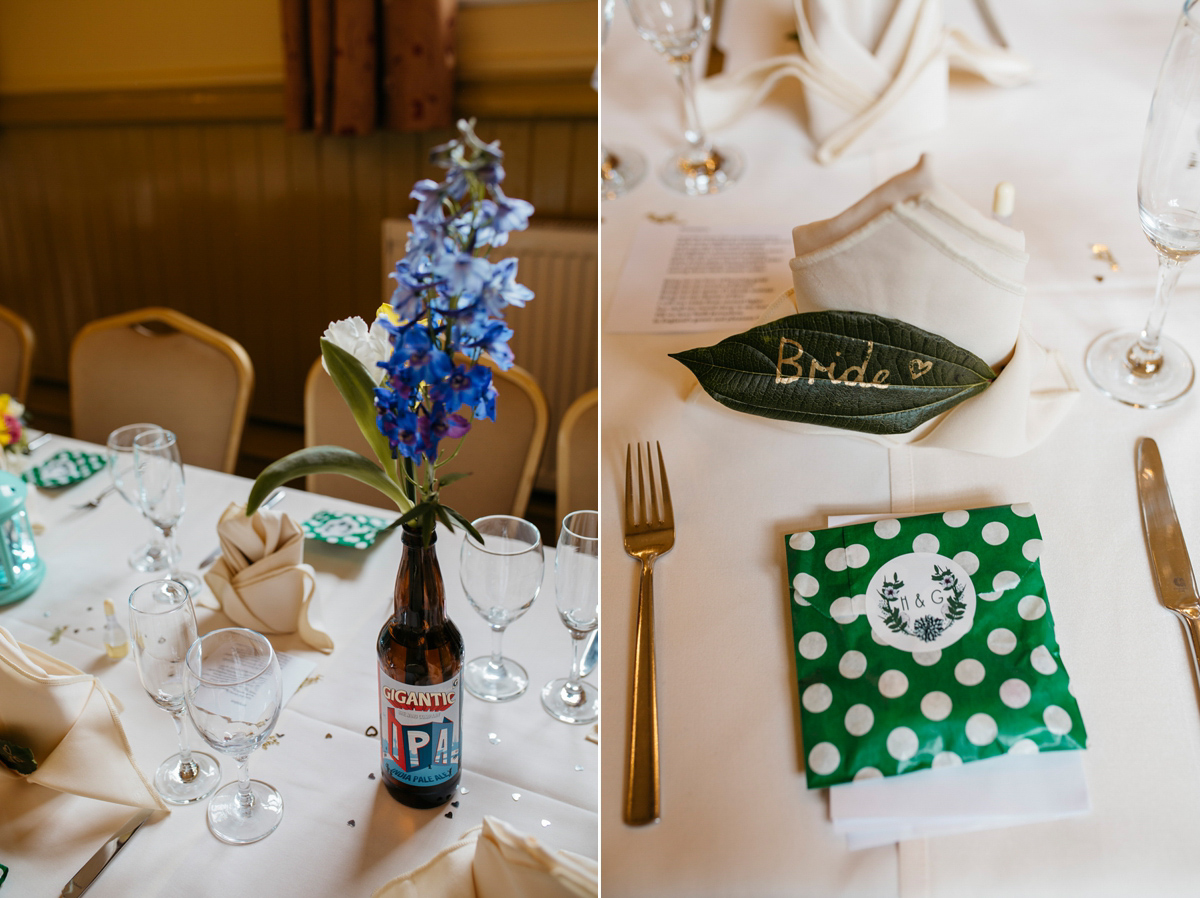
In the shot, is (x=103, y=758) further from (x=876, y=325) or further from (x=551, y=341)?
(x=551, y=341)

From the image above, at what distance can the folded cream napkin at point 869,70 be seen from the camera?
0.93 metres

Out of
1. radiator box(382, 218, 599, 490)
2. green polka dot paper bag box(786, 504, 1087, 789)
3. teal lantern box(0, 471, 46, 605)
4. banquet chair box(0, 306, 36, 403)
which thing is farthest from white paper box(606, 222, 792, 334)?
banquet chair box(0, 306, 36, 403)

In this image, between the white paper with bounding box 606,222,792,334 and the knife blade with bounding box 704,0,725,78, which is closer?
the white paper with bounding box 606,222,792,334

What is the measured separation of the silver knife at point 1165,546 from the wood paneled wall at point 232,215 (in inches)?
54.9

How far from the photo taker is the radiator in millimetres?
1877

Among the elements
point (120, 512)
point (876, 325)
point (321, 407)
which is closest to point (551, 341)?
point (321, 407)

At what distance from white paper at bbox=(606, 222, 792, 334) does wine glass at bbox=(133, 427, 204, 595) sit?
0.53 metres

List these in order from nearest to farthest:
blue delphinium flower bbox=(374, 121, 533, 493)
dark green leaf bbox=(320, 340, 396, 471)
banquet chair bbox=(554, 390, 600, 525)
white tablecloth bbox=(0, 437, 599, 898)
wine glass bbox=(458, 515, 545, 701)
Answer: blue delphinium flower bbox=(374, 121, 533, 493)
dark green leaf bbox=(320, 340, 396, 471)
white tablecloth bbox=(0, 437, 599, 898)
wine glass bbox=(458, 515, 545, 701)
banquet chair bbox=(554, 390, 600, 525)

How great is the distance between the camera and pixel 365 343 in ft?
1.72

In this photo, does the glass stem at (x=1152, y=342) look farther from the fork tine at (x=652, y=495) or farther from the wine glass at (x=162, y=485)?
the wine glass at (x=162, y=485)

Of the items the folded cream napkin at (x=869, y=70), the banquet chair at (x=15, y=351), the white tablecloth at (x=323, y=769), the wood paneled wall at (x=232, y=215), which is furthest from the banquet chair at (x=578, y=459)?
the banquet chair at (x=15, y=351)

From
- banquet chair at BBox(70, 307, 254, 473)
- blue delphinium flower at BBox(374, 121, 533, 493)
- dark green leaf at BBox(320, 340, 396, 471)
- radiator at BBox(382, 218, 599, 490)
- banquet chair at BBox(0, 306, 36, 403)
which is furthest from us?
radiator at BBox(382, 218, 599, 490)

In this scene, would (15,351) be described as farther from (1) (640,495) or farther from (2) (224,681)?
(1) (640,495)

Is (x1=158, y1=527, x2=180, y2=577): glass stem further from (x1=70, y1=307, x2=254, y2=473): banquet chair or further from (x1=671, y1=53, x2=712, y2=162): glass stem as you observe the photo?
(x1=671, y1=53, x2=712, y2=162): glass stem
